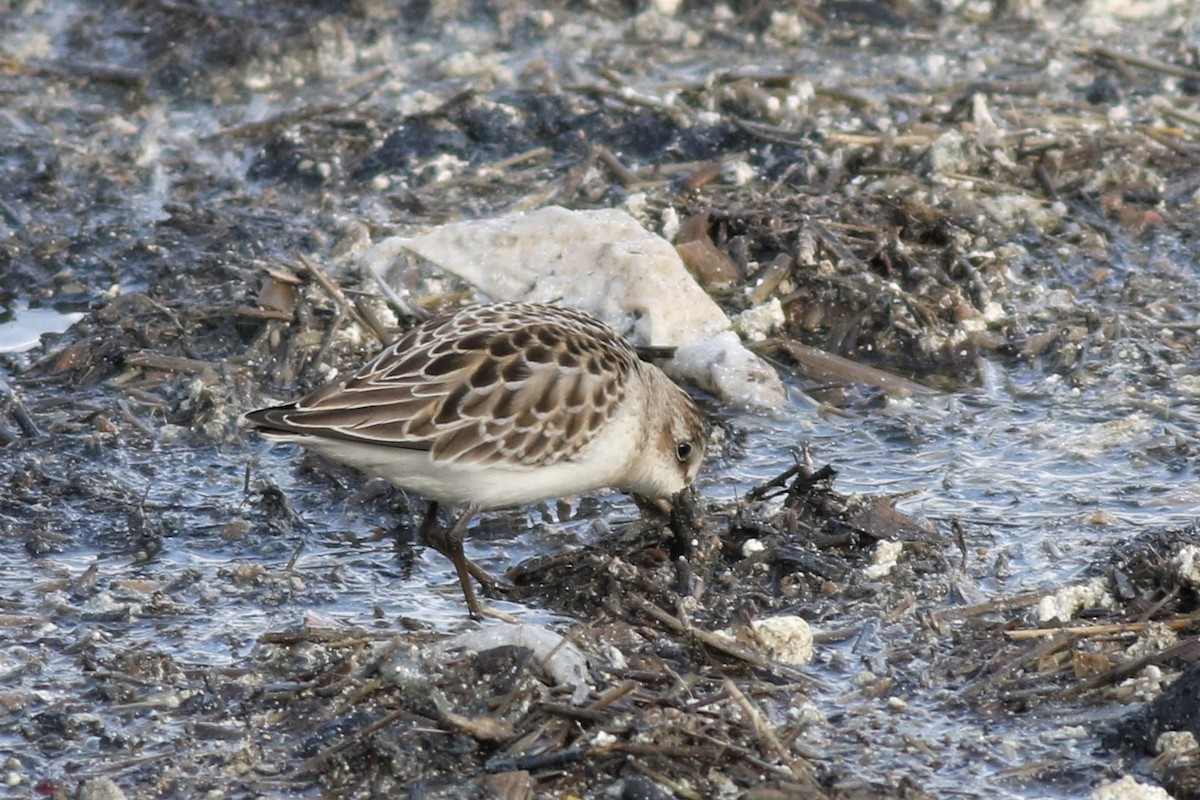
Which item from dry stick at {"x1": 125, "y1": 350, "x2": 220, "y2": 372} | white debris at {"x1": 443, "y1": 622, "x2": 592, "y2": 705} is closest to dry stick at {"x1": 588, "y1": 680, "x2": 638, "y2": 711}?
white debris at {"x1": 443, "y1": 622, "x2": 592, "y2": 705}

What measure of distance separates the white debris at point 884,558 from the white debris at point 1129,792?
1.68m

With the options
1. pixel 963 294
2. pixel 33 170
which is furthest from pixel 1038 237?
pixel 33 170

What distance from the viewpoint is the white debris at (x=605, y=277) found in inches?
317

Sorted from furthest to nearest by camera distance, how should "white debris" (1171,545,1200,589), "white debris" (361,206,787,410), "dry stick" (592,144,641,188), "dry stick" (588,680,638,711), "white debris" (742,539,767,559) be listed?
"dry stick" (592,144,641,188), "white debris" (361,206,787,410), "white debris" (742,539,767,559), "white debris" (1171,545,1200,589), "dry stick" (588,680,638,711)

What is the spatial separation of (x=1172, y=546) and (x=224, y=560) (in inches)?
148

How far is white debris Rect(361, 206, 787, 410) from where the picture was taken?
805 centimetres

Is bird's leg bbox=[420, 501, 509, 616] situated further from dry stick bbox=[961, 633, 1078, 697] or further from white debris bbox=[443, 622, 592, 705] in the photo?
dry stick bbox=[961, 633, 1078, 697]

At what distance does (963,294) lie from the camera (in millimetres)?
8727

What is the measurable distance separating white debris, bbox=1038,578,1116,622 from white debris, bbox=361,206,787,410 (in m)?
Answer: 2.16

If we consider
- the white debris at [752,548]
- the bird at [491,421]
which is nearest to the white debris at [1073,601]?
the white debris at [752,548]

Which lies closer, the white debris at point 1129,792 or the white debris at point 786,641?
the white debris at point 1129,792

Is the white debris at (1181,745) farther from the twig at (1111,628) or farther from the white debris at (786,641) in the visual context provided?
the white debris at (786,641)

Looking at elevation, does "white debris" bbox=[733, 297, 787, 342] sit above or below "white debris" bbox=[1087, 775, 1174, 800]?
below

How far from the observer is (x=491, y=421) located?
6.38m
